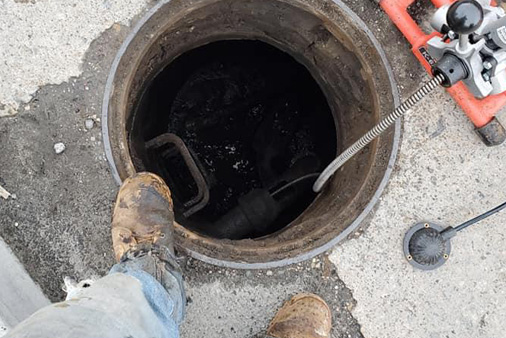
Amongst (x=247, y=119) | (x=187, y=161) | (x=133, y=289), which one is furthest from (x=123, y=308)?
(x=247, y=119)

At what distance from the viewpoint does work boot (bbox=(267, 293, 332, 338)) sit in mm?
1849

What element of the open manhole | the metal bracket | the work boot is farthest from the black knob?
the metal bracket

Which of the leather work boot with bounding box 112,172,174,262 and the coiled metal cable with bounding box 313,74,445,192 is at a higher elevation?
the leather work boot with bounding box 112,172,174,262

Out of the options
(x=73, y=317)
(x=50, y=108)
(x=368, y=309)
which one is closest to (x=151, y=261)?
(x=73, y=317)

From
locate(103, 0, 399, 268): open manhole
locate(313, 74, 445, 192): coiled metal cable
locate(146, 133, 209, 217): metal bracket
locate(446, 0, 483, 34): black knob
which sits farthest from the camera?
locate(146, 133, 209, 217): metal bracket

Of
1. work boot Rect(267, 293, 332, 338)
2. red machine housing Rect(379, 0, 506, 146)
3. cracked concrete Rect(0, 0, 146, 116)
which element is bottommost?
work boot Rect(267, 293, 332, 338)

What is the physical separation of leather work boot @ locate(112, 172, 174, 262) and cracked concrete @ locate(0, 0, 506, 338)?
13 centimetres

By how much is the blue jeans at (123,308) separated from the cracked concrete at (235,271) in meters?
0.30

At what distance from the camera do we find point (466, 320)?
202 cm

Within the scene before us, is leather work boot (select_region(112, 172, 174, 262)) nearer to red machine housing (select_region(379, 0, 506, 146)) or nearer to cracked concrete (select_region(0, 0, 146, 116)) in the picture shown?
cracked concrete (select_region(0, 0, 146, 116))

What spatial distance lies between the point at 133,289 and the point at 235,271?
2.04ft

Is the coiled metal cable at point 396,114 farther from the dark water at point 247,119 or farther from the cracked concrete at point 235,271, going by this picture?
the dark water at point 247,119

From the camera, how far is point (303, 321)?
1839 mm

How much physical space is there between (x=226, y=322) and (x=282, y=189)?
→ 1.08m
